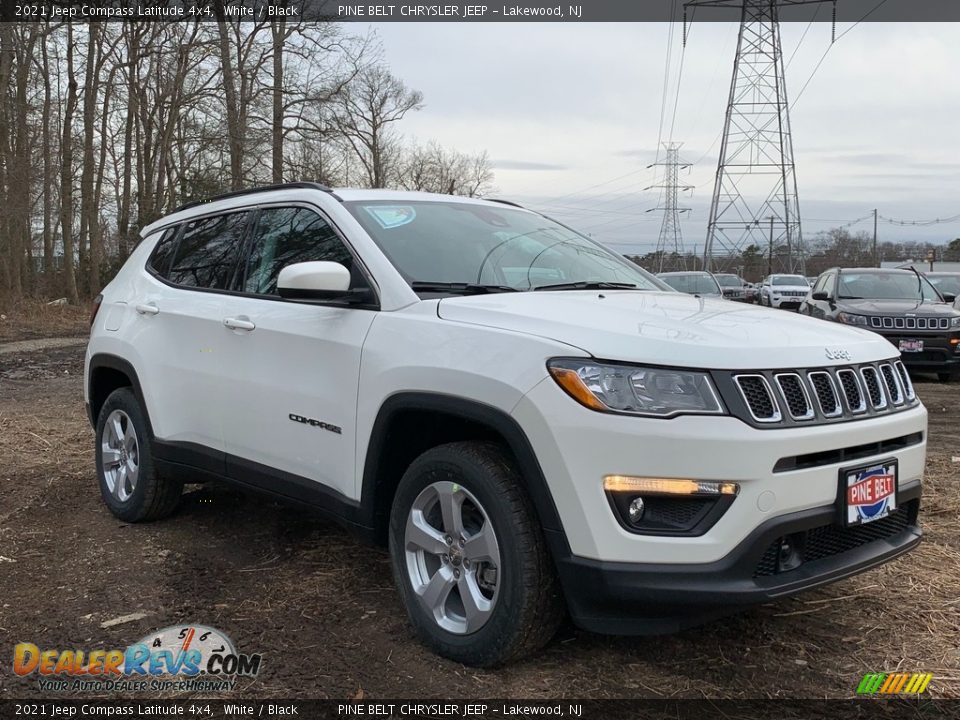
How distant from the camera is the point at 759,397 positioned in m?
2.63

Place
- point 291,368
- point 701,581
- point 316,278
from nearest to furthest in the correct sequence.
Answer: point 701,581, point 316,278, point 291,368

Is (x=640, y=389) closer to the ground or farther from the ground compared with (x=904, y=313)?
farther from the ground

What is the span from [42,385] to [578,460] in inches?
396

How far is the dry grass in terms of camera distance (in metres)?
18.8

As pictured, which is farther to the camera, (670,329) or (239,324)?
(239,324)

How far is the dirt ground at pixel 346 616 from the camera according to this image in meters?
2.97

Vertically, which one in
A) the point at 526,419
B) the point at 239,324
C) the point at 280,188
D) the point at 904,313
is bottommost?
the point at 904,313

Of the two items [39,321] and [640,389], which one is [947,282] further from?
[39,321]

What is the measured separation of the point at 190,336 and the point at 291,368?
95 centimetres

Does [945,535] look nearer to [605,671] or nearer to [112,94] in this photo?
[605,671]

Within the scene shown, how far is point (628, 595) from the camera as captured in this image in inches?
102

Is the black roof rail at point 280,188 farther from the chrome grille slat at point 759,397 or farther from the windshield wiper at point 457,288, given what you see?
the chrome grille slat at point 759,397

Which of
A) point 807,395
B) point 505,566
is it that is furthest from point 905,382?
point 505,566

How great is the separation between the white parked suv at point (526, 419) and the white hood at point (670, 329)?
0.04 ft
